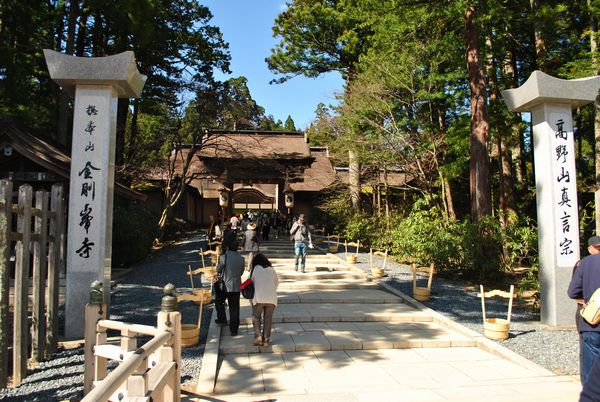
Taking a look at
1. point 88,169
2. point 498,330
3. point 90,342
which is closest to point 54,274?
point 88,169

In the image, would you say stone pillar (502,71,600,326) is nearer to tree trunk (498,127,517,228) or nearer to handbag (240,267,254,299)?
handbag (240,267,254,299)

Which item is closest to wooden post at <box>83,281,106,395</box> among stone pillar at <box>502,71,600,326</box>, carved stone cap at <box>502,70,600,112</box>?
stone pillar at <box>502,71,600,326</box>

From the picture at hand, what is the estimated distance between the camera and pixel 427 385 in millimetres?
4820

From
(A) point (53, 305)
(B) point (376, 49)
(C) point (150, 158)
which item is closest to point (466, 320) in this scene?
(A) point (53, 305)

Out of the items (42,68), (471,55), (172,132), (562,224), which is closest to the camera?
(562,224)

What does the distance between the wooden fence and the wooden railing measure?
3.52ft

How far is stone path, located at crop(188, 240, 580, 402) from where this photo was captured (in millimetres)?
4559

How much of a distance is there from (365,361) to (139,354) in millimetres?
3765

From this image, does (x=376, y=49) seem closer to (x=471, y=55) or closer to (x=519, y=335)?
(x=471, y=55)

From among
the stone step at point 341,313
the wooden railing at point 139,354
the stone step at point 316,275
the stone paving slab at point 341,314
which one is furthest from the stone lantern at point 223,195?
the wooden railing at point 139,354

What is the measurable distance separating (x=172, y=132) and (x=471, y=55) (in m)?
11.8

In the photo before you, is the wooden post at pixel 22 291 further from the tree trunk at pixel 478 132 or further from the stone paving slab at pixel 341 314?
the tree trunk at pixel 478 132

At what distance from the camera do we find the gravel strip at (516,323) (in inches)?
220

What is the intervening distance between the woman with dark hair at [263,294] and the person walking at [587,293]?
360cm
